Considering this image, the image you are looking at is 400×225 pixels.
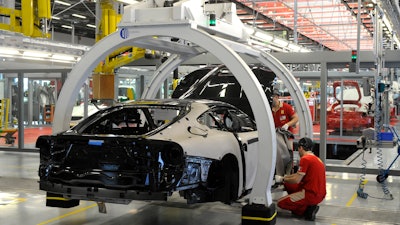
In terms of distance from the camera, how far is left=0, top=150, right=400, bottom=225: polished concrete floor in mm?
→ 5934

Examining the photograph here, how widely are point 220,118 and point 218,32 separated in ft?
3.87

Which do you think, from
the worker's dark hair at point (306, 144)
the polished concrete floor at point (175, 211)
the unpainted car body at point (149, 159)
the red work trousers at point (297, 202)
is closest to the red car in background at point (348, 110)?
the polished concrete floor at point (175, 211)

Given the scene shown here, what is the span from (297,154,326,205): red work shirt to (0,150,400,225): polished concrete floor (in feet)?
1.04

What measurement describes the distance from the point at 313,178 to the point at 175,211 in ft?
6.30

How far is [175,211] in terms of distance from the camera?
6477 millimetres

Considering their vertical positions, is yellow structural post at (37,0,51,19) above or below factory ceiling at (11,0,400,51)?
below

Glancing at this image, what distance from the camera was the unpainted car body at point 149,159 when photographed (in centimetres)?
444

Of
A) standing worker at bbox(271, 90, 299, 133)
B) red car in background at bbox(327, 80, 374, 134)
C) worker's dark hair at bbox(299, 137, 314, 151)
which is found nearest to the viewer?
worker's dark hair at bbox(299, 137, 314, 151)

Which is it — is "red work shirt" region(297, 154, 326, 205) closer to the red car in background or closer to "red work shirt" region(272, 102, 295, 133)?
"red work shirt" region(272, 102, 295, 133)

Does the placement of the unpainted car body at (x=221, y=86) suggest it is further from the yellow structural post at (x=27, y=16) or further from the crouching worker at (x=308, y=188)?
the yellow structural post at (x=27, y=16)

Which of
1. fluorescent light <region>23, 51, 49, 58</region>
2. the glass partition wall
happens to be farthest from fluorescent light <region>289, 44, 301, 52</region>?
the glass partition wall

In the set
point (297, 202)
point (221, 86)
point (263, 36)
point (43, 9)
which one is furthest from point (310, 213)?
point (263, 36)

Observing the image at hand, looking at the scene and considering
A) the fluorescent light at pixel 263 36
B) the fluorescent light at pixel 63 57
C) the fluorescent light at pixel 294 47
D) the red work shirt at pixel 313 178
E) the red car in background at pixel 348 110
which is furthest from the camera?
the red car in background at pixel 348 110

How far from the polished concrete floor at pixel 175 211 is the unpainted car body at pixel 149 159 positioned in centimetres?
63
